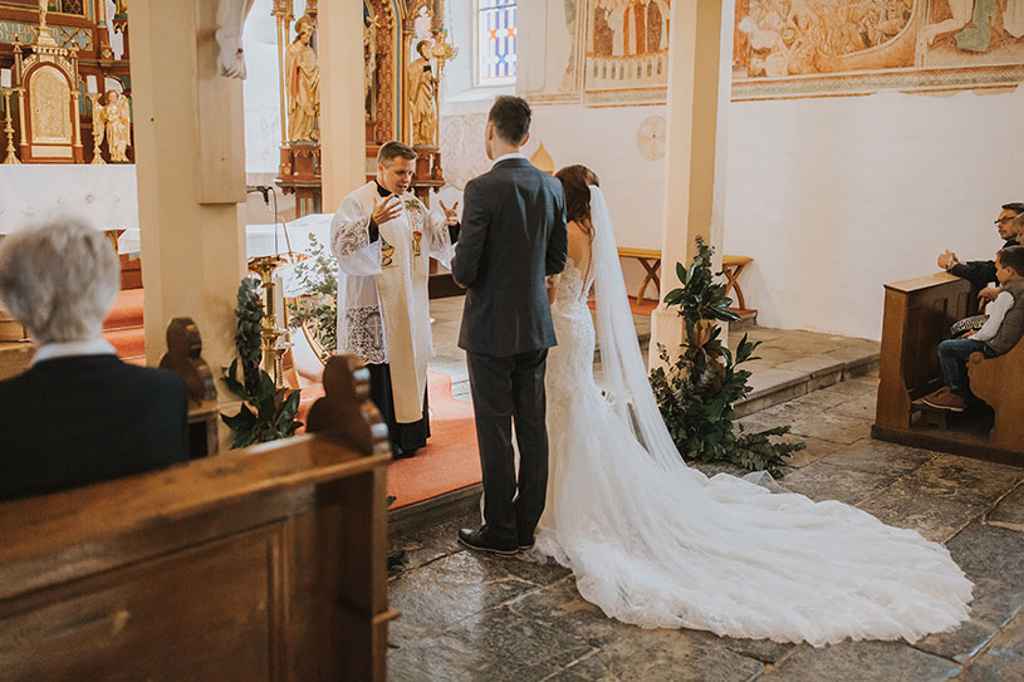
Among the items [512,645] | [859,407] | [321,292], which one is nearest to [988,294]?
[859,407]

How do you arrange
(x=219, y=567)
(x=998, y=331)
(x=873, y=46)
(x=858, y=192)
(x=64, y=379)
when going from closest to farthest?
(x=64, y=379)
(x=219, y=567)
(x=998, y=331)
(x=873, y=46)
(x=858, y=192)

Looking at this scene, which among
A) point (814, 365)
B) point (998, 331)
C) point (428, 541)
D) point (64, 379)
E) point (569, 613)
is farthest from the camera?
point (814, 365)

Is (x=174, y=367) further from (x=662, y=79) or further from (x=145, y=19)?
(x=662, y=79)

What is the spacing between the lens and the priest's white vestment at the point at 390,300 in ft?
16.7

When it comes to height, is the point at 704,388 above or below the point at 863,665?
above

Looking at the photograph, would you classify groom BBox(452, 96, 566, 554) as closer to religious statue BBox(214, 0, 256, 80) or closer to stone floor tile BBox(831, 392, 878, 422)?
religious statue BBox(214, 0, 256, 80)

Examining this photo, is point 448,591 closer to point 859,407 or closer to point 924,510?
point 924,510

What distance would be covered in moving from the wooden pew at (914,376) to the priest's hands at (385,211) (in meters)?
3.46

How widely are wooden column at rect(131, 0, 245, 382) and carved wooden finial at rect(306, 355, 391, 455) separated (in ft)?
5.77

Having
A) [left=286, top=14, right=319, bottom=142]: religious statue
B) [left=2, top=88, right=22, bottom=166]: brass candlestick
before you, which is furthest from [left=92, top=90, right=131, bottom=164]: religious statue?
[left=286, top=14, right=319, bottom=142]: religious statue

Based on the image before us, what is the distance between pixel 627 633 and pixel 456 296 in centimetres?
792

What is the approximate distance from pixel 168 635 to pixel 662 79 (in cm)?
1006

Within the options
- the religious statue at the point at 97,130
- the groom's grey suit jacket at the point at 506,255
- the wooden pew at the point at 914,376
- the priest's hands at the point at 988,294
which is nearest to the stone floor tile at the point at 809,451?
the wooden pew at the point at 914,376

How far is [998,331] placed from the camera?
604cm
